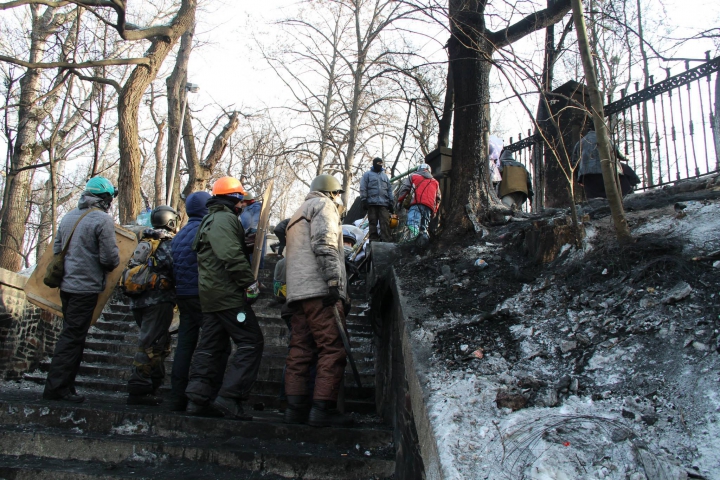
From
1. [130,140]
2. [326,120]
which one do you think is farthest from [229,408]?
[326,120]

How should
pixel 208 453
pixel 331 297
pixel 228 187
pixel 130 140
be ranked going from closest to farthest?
1. pixel 208 453
2. pixel 331 297
3. pixel 228 187
4. pixel 130 140

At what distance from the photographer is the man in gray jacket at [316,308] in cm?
379

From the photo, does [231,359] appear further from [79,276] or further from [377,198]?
[377,198]

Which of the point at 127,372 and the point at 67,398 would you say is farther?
the point at 127,372

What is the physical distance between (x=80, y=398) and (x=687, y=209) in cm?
491

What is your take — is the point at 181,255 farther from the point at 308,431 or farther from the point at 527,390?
the point at 527,390

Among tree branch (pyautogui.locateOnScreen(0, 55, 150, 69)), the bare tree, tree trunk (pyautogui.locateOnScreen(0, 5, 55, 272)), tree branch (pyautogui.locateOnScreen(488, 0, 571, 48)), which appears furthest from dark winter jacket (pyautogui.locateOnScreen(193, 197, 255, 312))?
tree trunk (pyautogui.locateOnScreen(0, 5, 55, 272))

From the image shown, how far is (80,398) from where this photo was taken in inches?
160

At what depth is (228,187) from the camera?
172 inches

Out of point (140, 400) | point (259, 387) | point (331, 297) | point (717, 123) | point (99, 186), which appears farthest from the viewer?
point (717, 123)

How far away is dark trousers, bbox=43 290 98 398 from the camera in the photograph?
4.08m

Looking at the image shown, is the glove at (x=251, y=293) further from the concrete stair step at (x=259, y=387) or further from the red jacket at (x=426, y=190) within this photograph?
the red jacket at (x=426, y=190)

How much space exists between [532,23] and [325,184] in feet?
11.5

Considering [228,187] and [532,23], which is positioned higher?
[532,23]
